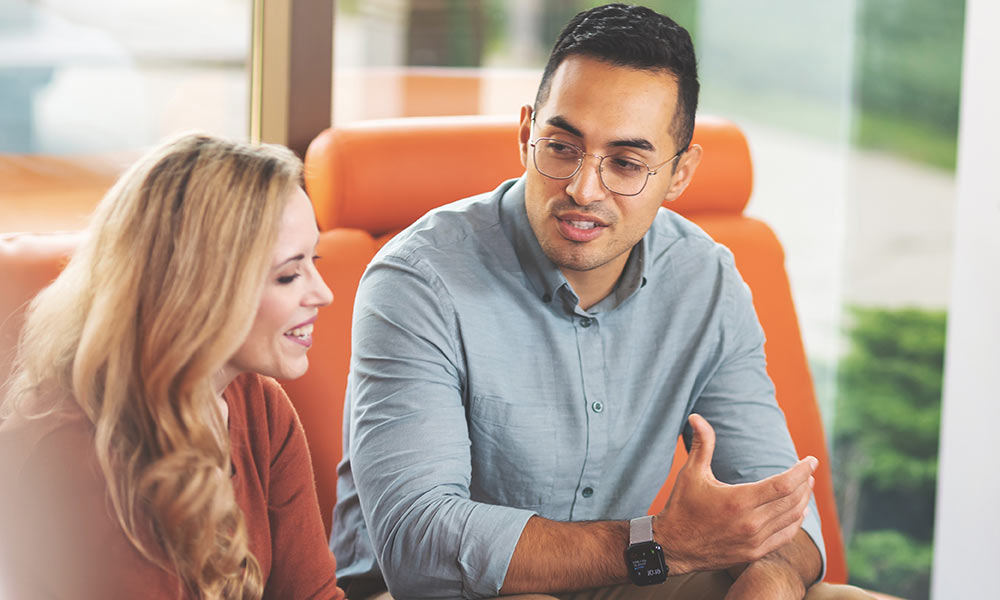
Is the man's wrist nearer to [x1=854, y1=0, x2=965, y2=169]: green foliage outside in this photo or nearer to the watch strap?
the watch strap

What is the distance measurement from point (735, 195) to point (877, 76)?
1.61 meters

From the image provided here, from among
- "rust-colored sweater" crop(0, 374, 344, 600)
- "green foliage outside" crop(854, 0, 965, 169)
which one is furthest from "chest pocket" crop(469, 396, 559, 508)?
"green foliage outside" crop(854, 0, 965, 169)

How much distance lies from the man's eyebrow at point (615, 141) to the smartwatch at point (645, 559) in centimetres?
50

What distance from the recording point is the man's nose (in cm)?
143

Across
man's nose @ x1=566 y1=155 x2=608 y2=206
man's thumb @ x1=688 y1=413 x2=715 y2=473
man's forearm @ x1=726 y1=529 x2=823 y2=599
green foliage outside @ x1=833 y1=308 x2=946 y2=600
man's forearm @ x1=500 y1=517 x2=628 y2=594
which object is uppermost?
man's nose @ x1=566 y1=155 x2=608 y2=206

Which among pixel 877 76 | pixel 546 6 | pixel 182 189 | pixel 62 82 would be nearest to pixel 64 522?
pixel 182 189

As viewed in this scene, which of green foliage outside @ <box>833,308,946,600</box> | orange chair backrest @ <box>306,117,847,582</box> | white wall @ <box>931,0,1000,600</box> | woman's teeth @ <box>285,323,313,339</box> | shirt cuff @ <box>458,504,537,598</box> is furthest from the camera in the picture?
green foliage outside @ <box>833,308,946,600</box>

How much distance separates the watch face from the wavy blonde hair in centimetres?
48

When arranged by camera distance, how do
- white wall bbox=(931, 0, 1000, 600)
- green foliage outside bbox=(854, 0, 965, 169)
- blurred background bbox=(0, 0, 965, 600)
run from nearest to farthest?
1. white wall bbox=(931, 0, 1000, 600)
2. blurred background bbox=(0, 0, 965, 600)
3. green foliage outside bbox=(854, 0, 965, 169)

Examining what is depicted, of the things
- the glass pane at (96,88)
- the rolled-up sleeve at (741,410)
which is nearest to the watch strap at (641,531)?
the rolled-up sleeve at (741,410)

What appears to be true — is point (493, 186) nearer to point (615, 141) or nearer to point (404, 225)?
point (404, 225)

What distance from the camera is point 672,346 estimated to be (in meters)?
1.57

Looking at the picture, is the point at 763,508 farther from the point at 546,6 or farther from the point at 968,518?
the point at 546,6

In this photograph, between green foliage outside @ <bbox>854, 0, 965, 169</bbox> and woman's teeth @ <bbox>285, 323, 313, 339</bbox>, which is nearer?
woman's teeth @ <bbox>285, 323, 313, 339</bbox>
